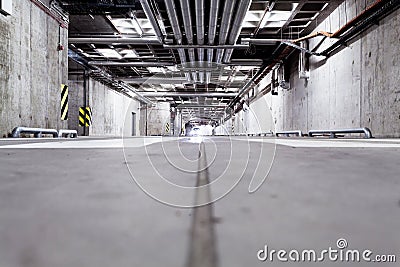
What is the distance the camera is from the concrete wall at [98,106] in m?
9.03

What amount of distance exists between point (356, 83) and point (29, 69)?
4.84 meters

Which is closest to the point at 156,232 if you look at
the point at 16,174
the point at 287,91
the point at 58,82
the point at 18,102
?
the point at 16,174

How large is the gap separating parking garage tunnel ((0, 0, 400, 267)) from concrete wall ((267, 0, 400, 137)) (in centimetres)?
3

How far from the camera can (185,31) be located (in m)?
5.35

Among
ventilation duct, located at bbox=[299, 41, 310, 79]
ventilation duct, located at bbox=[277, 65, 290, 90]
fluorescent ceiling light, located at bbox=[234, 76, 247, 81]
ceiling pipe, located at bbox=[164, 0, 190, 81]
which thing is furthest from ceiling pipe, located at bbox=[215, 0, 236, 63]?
fluorescent ceiling light, located at bbox=[234, 76, 247, 81]

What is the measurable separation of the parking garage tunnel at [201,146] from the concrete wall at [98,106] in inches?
2.6

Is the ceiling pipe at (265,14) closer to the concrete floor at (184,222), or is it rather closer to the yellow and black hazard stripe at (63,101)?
the yellow and black hazard stripe at (63,101)

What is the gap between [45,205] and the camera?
298 mm

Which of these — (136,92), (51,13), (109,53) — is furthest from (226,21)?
(136,92)

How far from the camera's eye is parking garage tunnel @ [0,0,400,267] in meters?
0.22

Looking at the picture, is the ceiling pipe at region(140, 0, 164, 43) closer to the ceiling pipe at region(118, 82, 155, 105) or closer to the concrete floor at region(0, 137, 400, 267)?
the concrete floor at region(0, 137, 400, 267)

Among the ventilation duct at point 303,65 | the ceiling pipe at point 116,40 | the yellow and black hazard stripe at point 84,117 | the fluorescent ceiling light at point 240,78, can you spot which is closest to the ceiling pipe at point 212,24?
the ceiling pipe at point 116,40

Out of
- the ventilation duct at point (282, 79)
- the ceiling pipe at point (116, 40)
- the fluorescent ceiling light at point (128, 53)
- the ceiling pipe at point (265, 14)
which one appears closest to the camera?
the ceiling pipe at point (265, 14)

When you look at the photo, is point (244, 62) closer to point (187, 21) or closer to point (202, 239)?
point (187, 21)
